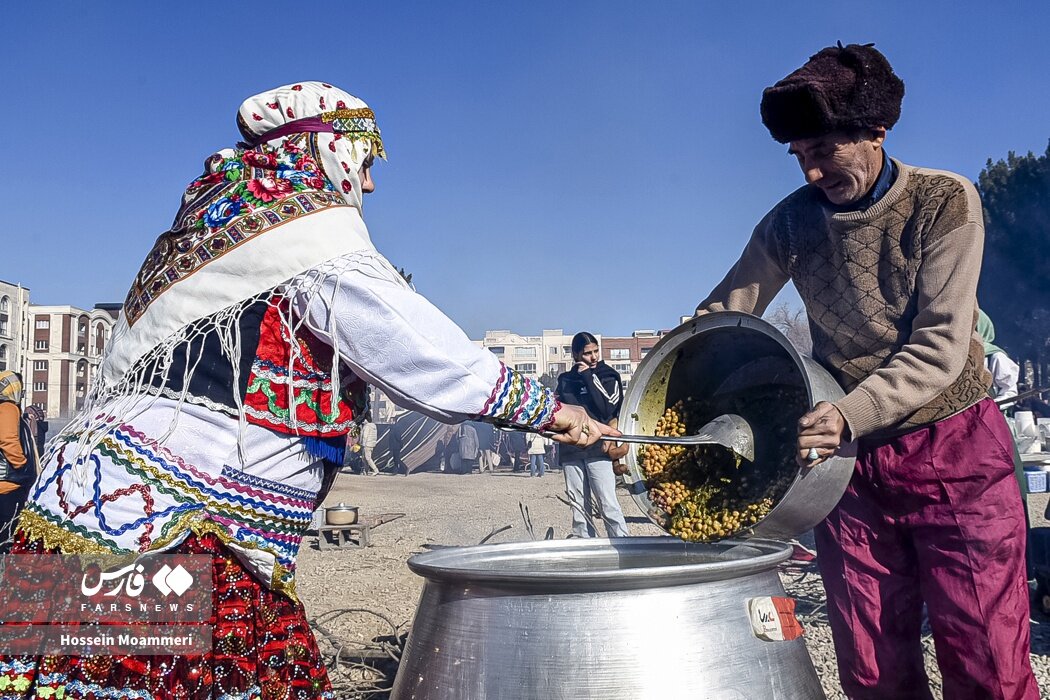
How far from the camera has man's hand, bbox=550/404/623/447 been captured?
202 cm

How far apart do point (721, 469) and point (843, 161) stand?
0.93 m

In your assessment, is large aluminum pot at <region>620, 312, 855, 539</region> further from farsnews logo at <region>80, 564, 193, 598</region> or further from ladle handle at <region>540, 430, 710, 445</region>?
farsnews logo at <region>80, 564, 193, 598</region>

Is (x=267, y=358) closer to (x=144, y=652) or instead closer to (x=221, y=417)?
(x=221, y=417)

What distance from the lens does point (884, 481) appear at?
2.33 m

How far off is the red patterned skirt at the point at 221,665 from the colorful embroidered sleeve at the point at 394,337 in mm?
496

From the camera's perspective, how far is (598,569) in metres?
2.25

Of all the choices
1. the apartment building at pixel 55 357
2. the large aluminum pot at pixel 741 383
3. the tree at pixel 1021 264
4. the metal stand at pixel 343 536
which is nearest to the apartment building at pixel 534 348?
the apartment building at pixel 55 357

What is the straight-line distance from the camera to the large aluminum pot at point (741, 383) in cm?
208

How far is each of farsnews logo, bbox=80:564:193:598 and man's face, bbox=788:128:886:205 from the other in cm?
188

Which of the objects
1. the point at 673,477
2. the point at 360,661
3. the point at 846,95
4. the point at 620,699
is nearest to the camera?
the point at 620,699

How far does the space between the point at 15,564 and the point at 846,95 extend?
7.34 feet

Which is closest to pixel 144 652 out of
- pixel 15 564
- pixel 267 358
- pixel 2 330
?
pixel 15 564

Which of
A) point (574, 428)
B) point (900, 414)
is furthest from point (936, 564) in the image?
point (574, 428)

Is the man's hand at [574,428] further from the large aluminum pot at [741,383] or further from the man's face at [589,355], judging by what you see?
the man's face at [589,355]
